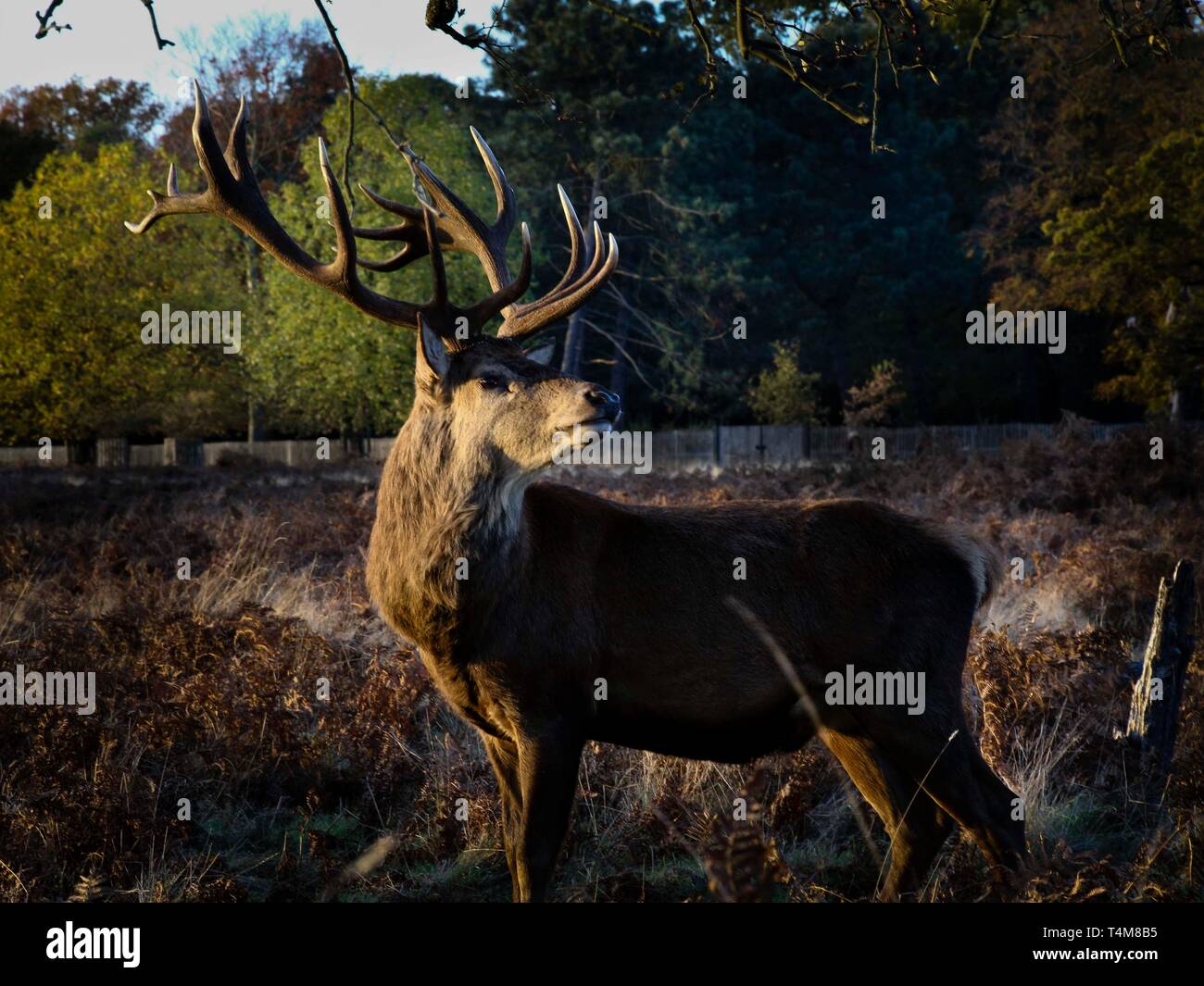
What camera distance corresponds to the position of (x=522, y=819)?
414 centimetres

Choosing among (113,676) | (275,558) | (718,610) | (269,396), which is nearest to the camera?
(718,610)

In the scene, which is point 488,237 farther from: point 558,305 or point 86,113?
point 86,113

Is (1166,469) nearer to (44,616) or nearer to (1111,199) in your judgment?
(44,616)

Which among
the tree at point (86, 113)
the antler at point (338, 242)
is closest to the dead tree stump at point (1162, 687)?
the antler at point (338, 242)

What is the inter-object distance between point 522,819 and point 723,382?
35.6 m

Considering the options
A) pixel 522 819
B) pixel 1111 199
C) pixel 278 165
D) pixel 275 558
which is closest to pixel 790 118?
pixel 1111 199

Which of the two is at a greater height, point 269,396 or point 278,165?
point 278,165

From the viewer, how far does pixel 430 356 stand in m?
4.52

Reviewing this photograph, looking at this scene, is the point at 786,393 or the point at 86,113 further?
the point at 86,113

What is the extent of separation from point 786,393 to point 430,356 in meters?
32.1

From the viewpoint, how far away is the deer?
13.9ft

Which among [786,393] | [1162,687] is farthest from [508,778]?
[786,393]

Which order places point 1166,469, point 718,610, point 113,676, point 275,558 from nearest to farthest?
1. point 718,610
2. point 113,676
3. point 275,558
4. point 1166,469
